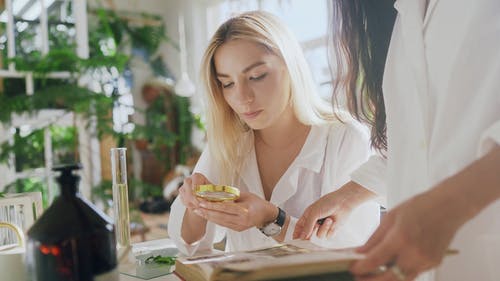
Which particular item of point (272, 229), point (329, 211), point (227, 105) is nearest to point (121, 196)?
point (272, 229)

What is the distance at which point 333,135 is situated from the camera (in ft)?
4.87

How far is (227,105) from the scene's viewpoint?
157cm

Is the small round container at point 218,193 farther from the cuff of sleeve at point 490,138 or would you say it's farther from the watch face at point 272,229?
the cuff of sleeve at point 490,138

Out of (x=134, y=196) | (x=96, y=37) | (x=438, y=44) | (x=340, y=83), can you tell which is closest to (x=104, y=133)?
(x=96, y=37)

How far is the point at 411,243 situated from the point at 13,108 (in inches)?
122

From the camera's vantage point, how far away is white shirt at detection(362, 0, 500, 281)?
705 millimetres

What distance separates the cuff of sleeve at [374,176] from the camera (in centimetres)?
109

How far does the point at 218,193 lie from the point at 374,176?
370 mm

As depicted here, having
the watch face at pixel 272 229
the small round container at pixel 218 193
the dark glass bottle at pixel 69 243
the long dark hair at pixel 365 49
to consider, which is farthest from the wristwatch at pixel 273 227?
the dark glass bottle at pixel 69 243

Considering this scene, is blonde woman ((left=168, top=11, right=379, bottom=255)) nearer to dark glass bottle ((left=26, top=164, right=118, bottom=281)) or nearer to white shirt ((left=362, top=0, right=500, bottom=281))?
white shirt ((left=362, top=0, right=500, bottom=281))

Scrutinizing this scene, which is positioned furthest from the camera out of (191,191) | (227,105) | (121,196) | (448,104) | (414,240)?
(227,105)

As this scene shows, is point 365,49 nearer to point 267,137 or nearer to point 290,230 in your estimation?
point 290,230

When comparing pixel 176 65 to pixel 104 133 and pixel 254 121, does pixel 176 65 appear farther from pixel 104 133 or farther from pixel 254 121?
pixel 254 121

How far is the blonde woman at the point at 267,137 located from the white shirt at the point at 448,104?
0.52m
